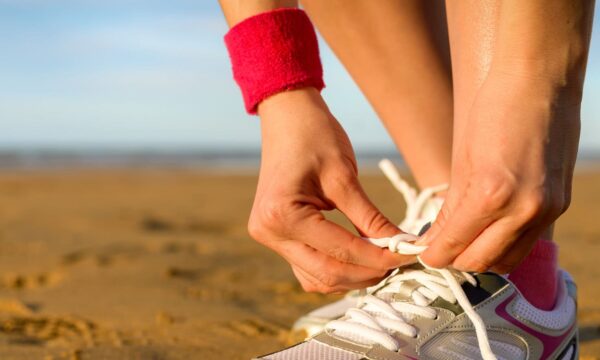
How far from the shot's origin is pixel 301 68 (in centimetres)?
112

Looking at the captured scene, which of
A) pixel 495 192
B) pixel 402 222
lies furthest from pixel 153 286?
pixel 495 192

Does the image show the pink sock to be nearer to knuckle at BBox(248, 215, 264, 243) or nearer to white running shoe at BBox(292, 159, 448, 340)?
white running shoe at BBox(292, 159, 448, 340)

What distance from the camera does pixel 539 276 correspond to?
1307 millimetres

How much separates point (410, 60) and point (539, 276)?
1.85 ft

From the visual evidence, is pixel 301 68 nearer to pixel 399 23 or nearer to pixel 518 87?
pixel 518 87

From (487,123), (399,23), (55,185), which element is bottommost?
(55,185)

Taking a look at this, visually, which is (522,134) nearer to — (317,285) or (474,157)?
(474,157)

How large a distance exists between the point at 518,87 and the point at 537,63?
1.5 inches

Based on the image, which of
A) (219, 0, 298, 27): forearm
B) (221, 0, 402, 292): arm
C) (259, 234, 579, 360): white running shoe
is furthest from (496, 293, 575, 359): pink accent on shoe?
(219, 0, 298, 27): forearm

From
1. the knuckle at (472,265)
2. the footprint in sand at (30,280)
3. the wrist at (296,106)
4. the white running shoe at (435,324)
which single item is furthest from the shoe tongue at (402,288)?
the footprint in sand at (30,280)

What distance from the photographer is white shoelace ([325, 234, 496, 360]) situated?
111 centimetres

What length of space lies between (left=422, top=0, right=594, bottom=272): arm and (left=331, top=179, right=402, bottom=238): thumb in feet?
0.47

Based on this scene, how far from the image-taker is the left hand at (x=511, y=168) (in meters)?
0.89

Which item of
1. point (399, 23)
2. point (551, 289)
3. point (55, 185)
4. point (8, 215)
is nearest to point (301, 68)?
point (399, 23)
